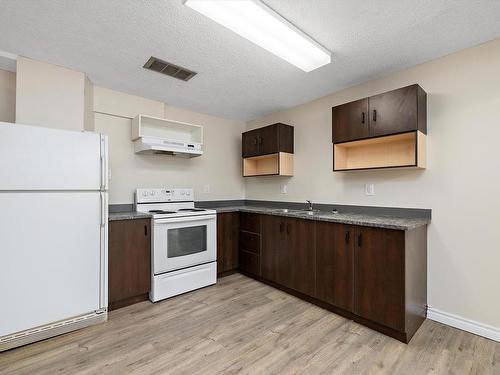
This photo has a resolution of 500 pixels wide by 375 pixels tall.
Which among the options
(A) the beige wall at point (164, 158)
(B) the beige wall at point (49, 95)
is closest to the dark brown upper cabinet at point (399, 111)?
(A) the beige wall at point (164, 158)

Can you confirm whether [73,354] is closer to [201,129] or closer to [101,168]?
[101,168]

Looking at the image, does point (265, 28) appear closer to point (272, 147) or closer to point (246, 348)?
point (272, 147)

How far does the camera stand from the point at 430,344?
192cm

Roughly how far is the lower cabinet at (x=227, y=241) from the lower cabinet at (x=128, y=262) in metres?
0.96

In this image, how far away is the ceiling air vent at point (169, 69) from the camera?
234 centimetres

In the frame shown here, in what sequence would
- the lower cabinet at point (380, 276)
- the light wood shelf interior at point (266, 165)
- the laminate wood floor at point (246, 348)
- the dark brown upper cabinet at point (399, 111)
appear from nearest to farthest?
the laminate wood floor at point (246, 348), the lower cabinet at point (380, 276), the dark brown upper cabinet at point (399, 111), the light wood shelf interior at point (266, 165)

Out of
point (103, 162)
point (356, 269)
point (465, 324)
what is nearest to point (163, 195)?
point (103, 162)

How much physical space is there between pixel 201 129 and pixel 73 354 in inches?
109

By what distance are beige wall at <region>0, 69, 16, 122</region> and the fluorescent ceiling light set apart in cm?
214

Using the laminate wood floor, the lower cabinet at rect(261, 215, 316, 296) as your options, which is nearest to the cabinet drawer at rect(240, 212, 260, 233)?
the lower cabinet at rect(261, 215, 316, 296)

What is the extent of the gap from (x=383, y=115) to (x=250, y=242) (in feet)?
7.16

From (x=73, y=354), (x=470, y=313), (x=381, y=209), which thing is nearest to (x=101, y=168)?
(x=73, y=354)

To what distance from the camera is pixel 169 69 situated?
2.48 metres

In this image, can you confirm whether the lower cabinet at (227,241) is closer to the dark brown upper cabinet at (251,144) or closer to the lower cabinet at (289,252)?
the lower cabinet at (289,252)
